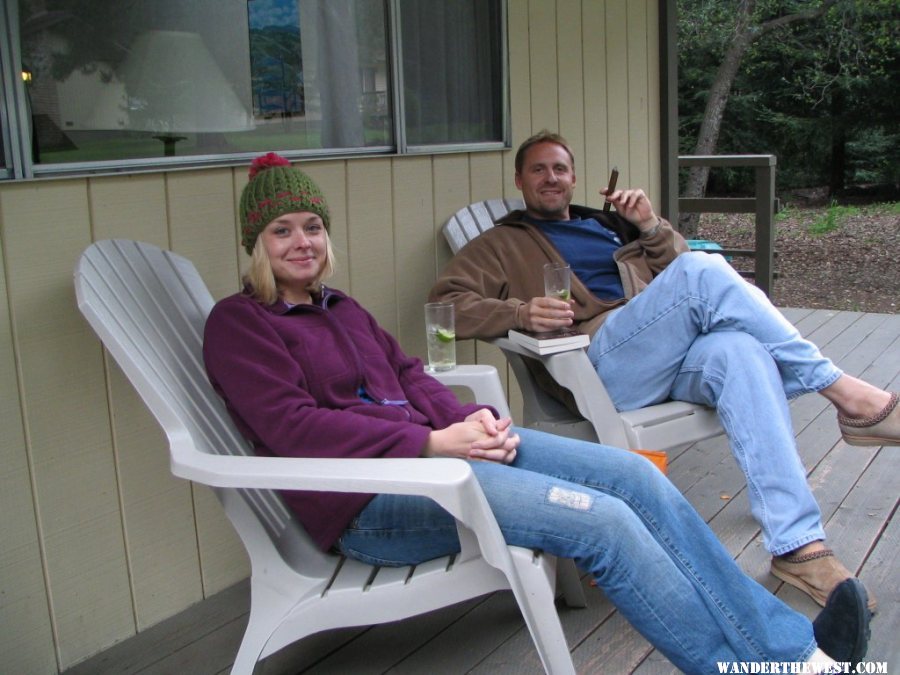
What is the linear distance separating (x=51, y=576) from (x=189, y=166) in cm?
94

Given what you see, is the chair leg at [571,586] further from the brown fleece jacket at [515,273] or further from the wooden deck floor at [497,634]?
the brown fleece jacket at [515,273]

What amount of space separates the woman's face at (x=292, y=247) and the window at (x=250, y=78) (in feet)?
1.40

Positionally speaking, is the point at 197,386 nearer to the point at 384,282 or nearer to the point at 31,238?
the point at 31,238

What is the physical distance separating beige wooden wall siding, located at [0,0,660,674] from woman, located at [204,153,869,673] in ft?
1.06

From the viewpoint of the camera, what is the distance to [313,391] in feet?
5.99

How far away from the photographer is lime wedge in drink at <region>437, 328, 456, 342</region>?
7.67ft

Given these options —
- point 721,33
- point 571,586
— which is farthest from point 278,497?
point 721,33

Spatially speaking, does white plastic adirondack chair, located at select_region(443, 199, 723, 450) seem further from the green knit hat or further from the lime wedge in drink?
the green knit hat

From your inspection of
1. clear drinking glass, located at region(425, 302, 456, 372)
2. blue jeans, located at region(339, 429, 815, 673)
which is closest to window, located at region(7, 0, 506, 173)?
clear drinking glass, located at region(425, 302, 456, 372)

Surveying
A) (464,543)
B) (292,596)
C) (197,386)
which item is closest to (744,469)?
(464,543)

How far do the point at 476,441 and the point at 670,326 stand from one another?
928mm

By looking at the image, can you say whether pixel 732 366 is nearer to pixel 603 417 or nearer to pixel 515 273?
pixel 603 417

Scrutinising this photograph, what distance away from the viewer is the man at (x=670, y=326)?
7.16ft

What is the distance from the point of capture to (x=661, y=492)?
1771 millimetres
